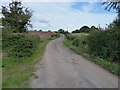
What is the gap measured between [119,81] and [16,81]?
4.35m

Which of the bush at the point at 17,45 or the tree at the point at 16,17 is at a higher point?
the tree at the point at 16,17

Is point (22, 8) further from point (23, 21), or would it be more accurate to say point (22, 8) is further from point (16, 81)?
point (16, 81)

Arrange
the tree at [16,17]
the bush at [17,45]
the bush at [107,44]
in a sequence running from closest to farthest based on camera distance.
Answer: the bush at [107,44] < the bush at [17,45] < the tree at [16,17]

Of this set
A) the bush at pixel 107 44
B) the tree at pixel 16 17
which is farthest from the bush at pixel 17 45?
the tree at pixel 16 17

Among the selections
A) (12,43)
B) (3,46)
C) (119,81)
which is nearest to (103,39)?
(119,81)

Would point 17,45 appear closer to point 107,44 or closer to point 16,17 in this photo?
point 107,44

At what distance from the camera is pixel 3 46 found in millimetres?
15711

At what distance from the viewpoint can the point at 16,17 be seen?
113ft

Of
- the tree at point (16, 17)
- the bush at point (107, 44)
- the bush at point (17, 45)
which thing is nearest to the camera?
the bush at point (107, 44)

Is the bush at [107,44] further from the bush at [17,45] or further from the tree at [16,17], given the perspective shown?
the tree at [16,17]

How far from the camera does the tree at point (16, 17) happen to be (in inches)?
1342

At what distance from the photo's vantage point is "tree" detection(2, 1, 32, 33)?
3409 cm

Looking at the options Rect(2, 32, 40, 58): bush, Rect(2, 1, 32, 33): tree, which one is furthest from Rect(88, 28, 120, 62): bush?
Rect(2, 1, 32, 33): tree

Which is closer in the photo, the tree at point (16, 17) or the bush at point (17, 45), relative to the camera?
the bush at point (17, 45)
